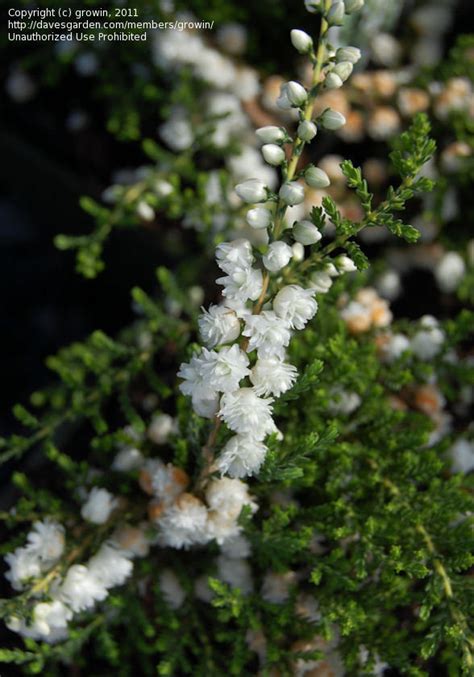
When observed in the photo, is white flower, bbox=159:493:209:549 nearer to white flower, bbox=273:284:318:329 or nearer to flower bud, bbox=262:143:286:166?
white flower, bbox=273:284:318:329

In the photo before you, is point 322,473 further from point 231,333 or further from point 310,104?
point 310,104

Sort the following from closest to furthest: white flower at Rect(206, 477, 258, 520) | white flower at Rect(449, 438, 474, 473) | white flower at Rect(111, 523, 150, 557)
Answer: white flower at Rect(206, 477, 258, 520), white flower at Rect(111, 523, 150, 557), white flower at Rect(449, 438, 474, 473)

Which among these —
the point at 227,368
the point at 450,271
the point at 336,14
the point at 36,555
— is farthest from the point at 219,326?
the point at 450,271

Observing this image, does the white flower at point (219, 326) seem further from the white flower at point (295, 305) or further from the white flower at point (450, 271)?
the white flower at point (450, 271)

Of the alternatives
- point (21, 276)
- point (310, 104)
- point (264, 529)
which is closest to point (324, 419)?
point (264, 529)

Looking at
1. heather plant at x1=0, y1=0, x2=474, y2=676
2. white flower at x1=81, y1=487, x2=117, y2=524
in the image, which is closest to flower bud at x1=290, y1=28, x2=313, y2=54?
heather plant at x1=0, y1=0, x2=474, y2=676

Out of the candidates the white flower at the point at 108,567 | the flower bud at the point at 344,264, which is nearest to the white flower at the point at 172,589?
the white flower at the point at 108,567

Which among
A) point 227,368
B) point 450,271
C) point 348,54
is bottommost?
point 227,368

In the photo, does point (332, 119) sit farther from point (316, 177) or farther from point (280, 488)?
point (280, 488)
